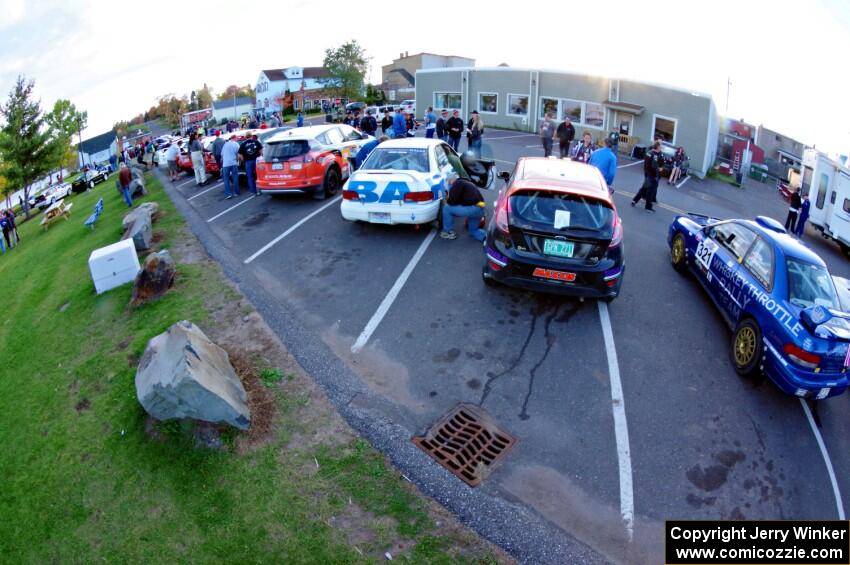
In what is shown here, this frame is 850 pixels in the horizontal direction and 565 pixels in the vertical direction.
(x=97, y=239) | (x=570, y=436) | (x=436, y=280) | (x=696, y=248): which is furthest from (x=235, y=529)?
(x=97, y=239)

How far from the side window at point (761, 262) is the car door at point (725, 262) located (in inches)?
4.8

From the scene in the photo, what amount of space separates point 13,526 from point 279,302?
3.64 meters

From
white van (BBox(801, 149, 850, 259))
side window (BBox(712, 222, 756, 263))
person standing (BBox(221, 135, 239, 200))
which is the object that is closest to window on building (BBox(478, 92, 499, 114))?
white van (BBox(801, 149, 850, 259))

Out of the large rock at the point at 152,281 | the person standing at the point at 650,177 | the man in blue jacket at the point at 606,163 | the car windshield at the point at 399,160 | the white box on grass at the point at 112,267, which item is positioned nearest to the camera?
the large rock at the point at 152,281

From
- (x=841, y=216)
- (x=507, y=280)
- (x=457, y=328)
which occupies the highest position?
(x=507, y=280)

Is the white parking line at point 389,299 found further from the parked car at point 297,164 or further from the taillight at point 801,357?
the taillight at point 801,357

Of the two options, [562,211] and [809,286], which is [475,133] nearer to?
[562,211]

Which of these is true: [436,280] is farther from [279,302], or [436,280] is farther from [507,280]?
[279,302]

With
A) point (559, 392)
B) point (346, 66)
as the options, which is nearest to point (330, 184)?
point (559, 392)

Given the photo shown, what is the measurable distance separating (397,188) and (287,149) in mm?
4124

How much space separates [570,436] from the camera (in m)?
4.79

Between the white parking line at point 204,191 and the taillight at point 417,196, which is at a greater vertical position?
the taillight at point 417,196

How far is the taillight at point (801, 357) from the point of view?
503 centimetres

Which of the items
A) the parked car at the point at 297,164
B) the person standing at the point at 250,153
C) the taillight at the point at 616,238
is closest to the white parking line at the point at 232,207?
the person standing at the point at 250,153
